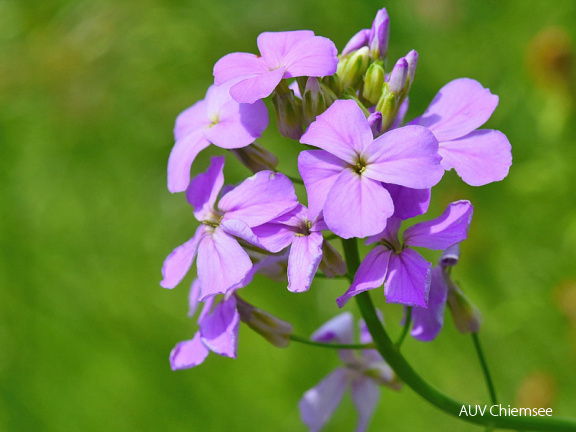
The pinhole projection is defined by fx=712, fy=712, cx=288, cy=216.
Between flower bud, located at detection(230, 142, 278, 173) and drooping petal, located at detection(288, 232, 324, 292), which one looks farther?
flower bud, located at detection(230, 142, 278, 173)

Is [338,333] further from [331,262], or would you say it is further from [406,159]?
[406,159]

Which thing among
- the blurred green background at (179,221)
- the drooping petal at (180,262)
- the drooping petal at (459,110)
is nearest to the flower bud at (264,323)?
the drooping petal at (180,262)

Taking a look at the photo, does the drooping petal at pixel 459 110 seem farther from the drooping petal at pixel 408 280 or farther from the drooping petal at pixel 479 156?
the drooping petal at pixel 408 280

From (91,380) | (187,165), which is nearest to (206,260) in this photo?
(187,165)

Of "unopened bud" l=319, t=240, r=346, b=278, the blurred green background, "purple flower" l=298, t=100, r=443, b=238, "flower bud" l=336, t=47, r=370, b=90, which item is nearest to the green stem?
"unopened bud" l=319, t=240, r=346, b=278

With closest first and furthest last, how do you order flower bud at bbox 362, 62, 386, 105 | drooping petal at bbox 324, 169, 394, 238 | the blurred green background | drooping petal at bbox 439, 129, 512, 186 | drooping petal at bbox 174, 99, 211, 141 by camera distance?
drooping petal at bbox 324, 169, 394, 238 < drooping petal at bbox 439, 129, 512, 186 < flower bud at bbox 362, 62, 386, 105 < drooping petal at bbox 174, 99, 211, 141 < the blurred green background

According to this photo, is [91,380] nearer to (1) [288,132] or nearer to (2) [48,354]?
(2) [48,354]

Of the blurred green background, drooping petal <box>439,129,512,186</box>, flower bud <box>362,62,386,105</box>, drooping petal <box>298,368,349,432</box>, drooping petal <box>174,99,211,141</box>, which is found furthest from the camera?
the blurred green background

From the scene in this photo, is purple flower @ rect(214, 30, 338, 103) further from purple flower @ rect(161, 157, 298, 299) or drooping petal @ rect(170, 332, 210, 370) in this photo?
drooping petal @ rect(170, 332, 210, 370)
